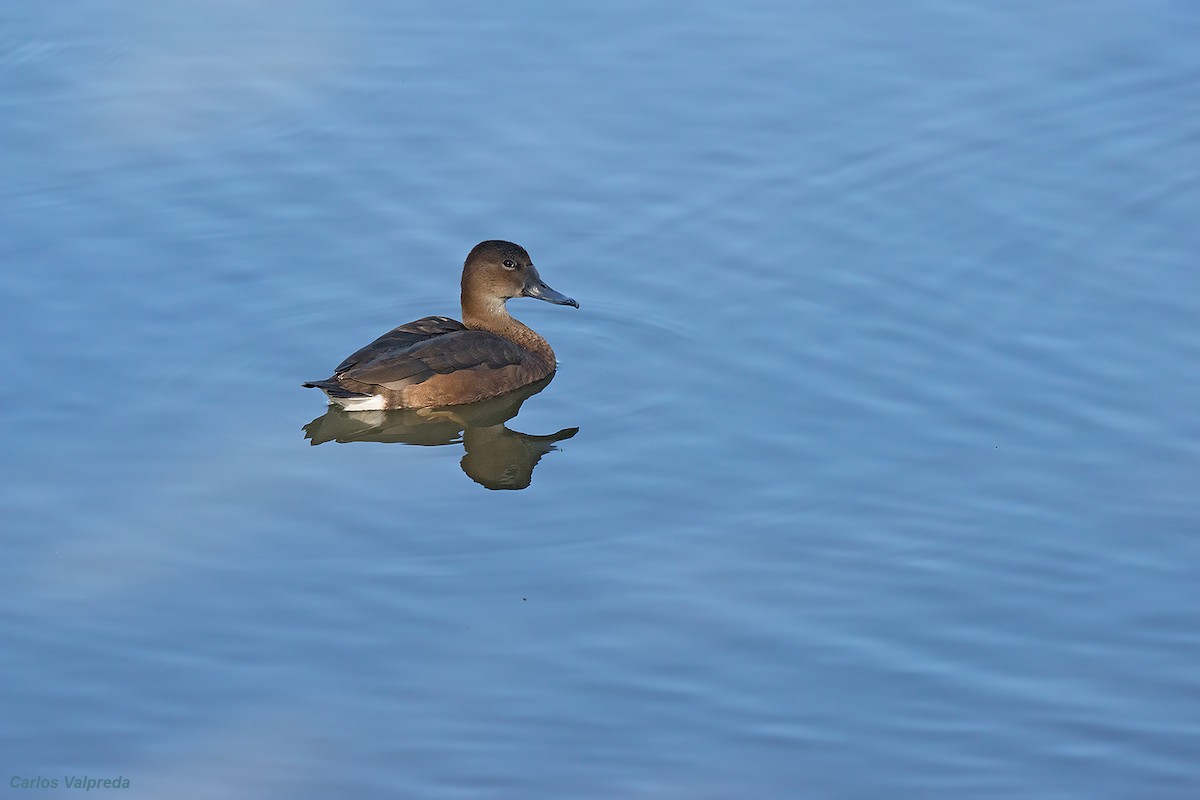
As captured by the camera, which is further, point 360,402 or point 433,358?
point 433,358

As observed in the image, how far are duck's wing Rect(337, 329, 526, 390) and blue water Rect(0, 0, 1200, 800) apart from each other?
0.33 meters

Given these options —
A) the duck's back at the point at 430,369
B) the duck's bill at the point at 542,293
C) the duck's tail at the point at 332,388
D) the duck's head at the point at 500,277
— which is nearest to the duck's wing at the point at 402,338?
the duck's back at the point at 430,369

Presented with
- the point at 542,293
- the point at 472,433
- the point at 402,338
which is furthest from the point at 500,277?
the point at 472,433

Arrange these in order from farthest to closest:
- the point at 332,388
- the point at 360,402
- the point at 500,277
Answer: the point at 500,277 < the point at 360,402 < the point at 332,388

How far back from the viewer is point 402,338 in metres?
11.5

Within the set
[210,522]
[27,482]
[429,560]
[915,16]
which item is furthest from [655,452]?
[915,16]

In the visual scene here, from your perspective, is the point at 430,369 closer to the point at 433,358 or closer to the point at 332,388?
the point at 433,358

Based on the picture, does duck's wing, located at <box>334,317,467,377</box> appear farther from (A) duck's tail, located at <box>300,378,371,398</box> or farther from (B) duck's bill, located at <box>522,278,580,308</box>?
(B) duck's bill, located at <box>522,278,580,308</box>

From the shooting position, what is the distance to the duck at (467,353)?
1120 centimetres

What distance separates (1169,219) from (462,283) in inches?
193

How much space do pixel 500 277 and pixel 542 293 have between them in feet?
0.98

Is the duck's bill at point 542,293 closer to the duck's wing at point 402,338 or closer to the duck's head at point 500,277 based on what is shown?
the duck's head at point 500,277

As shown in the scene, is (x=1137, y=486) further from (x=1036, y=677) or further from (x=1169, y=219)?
(x=1169, y=219)

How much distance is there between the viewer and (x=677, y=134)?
14117mm
